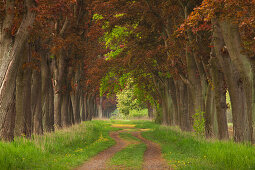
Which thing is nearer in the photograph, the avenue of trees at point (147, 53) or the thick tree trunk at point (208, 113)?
the avenue of trees at point (147, 53)

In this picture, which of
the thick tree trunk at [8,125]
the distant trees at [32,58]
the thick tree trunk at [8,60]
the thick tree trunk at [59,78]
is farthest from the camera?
the thick tree trunk at [59,78]

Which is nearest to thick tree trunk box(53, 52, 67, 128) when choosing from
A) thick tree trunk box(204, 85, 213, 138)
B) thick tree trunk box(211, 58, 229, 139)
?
thick tree trunk box(204, 85, 213, 138)

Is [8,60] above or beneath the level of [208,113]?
above

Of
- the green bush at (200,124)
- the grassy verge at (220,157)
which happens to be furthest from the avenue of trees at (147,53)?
the grassy verge at (220,157)

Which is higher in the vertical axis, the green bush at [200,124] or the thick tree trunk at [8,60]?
the thick tree trunk at [8,60]

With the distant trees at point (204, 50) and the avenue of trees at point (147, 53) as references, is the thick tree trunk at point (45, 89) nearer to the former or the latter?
the avenue of trees at point (147, 53)

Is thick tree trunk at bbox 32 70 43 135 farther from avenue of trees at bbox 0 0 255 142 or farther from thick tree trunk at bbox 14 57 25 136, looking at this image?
thick tree trunk at bbox 14 57 25 136

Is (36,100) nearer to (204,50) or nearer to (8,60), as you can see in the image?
(8,60)

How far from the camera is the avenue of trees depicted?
1142cm

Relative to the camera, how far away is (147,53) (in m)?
20.8

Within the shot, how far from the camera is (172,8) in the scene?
57.4 feet

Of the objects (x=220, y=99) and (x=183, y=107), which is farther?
(x=183, y=107)

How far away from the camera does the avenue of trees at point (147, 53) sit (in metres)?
11.4

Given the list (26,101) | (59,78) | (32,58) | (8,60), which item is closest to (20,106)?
(26,101)
